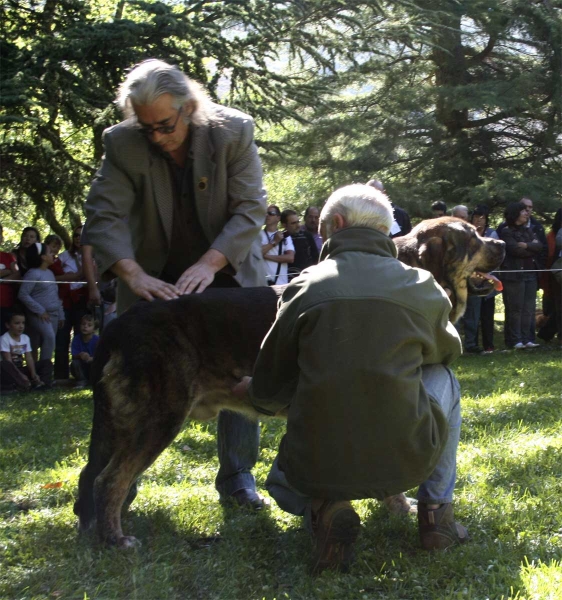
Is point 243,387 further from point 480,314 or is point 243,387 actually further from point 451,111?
point 451,111

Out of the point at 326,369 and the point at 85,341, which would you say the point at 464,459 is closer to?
the point at 326,369

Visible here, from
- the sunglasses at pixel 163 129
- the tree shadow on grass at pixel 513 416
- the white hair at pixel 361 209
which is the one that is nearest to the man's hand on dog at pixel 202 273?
the sunglasses at pixel 163 129

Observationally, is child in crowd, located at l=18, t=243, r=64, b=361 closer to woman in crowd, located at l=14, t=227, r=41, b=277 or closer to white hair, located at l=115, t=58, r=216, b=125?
woman in crowd, located at l=14, t=227, r=41, b=277

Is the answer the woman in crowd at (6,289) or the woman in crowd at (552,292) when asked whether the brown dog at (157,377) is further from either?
the woman in crowd at (552,292)

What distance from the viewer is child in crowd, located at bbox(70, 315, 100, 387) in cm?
1057

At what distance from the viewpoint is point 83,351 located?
34.9 ft

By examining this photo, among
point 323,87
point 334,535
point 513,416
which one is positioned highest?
point 323,87

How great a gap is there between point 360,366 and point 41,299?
26.9ft

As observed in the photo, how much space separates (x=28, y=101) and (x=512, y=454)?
24.6ft

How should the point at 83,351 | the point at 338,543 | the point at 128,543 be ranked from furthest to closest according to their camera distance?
the point at 83,351 → the point at 128,543 → the point at 338,543

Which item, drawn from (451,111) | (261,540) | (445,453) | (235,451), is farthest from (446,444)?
(451,111)

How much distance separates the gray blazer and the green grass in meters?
1.31

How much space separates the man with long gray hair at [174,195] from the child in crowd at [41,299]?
631cm

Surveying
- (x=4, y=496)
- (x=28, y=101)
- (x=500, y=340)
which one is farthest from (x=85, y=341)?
(x=500, y=340)
